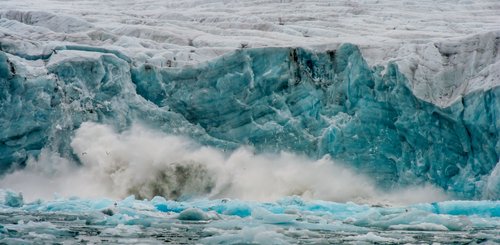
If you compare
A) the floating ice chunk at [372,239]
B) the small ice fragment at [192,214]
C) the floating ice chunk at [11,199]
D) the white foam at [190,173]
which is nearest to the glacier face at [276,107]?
the white foam at [190,173]

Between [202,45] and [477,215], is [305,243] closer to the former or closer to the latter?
[477,215]

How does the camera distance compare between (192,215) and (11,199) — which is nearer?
(192,215)

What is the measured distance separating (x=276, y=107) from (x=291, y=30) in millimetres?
9692

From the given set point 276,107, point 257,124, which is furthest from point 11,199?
point 276,107

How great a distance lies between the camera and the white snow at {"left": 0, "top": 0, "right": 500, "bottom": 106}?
20516mm

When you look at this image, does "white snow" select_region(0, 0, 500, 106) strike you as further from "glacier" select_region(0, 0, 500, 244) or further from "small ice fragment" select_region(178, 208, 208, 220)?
"small ice fragment" select_region(178, 208, 208, 220)

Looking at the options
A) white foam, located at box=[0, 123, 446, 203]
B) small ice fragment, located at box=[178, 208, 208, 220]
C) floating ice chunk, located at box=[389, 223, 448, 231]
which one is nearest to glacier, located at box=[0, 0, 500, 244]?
white foam, located at box=[0, 123, 446, 203]

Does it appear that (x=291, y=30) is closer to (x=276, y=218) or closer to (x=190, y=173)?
(x=190, y=173)

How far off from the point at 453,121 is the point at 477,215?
12.2 ft

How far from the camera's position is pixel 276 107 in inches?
806

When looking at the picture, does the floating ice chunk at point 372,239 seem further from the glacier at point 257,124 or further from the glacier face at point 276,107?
the glacier face at point 276,107

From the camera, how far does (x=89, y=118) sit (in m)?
19.6

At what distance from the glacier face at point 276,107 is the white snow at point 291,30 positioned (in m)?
0.73

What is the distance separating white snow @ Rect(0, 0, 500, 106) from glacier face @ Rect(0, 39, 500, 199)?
73cm
